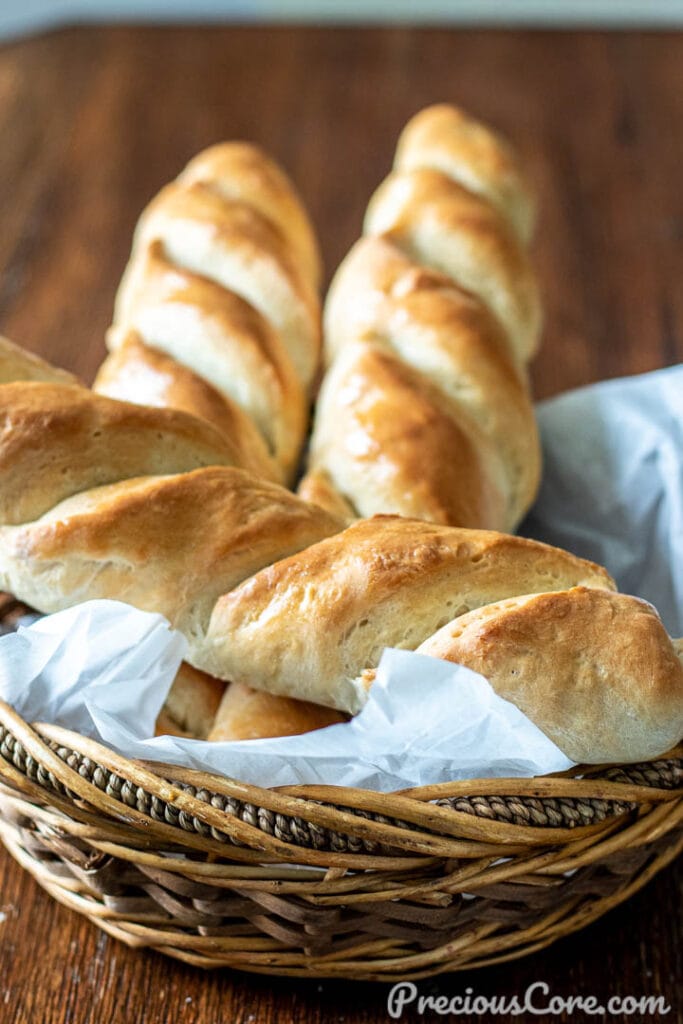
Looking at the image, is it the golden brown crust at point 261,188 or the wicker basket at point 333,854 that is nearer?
the wicker basket at point 333,854

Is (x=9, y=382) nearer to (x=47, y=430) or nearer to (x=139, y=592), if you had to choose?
(x=47, y=430)

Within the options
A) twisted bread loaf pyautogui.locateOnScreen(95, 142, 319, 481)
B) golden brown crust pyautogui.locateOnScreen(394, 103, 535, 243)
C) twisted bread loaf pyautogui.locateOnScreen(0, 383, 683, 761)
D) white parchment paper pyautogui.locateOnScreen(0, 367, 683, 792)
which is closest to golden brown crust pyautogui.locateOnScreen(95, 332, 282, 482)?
twisted bread loaf pyautogui.locateOnScreen(95, 142, 319, 481)

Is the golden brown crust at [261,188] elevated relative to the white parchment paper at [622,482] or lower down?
elevated

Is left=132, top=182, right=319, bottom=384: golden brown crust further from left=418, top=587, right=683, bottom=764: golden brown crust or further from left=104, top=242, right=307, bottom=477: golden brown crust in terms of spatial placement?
left=418, top=587, right=683, bottom=764: golden brown crust

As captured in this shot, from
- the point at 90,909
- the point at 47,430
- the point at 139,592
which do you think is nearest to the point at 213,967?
the point at 90,909

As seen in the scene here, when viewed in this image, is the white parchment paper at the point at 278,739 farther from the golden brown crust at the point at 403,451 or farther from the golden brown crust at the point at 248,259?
the golden brown crust at the point at 248,259

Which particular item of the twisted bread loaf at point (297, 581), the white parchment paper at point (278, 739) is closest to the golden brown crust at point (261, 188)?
the twisted bread loaf at point (297, 581)

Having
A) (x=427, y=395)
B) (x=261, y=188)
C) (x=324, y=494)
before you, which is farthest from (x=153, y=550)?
(x=261, y=188)
